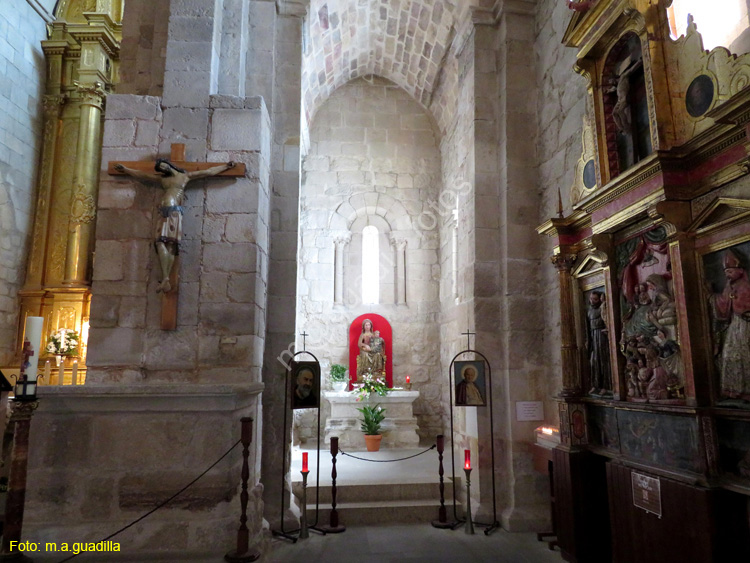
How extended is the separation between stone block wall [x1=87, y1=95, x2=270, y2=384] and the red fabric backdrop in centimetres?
414

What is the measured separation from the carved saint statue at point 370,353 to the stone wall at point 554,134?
370 cm

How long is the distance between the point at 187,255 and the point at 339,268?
4708mm

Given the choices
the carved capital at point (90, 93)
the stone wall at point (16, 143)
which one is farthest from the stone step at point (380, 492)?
the carved capital at point (90, 93)

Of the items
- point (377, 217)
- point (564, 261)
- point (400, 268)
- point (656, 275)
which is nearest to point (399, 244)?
point (400, 268)

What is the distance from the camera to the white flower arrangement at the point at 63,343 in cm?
820

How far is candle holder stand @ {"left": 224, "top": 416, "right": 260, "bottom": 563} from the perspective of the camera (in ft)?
12.0

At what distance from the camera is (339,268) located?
9.04 meters

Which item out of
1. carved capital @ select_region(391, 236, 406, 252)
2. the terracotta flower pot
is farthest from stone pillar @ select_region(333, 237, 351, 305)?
the terracotta flower pot

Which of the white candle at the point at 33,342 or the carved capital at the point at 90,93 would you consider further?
the carved capital at the point at 90,93

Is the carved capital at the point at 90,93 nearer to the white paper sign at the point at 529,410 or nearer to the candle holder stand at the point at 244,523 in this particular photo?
the candle holder stand at the point at 244,523

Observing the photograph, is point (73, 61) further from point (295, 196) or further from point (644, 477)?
point (644, 477)

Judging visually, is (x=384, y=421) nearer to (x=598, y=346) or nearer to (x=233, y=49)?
(x=598, y=346)

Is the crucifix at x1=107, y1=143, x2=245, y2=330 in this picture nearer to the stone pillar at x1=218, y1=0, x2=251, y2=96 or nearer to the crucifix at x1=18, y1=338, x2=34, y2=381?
the stone pillar at x1=218, y1=0, x2=251, y2=96

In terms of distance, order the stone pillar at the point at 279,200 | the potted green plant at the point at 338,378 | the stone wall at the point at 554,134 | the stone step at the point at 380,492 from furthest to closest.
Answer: the potted green plant at the point at 338,378 → the stone step at the point at 380,492 → the stone pillar at the point at 279,200 → the stone wall at the point at 554,134
